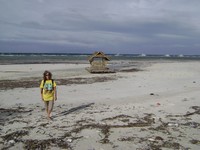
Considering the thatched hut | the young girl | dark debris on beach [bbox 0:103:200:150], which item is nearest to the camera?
dark debris on beach [bbox 0:103:200:150]

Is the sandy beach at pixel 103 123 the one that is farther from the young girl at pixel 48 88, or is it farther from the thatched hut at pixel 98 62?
the thatched hut at pixel 98 62

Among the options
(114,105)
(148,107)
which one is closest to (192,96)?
(148,107)

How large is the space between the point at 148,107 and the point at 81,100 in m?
3.24

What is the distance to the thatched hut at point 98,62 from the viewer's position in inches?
1050

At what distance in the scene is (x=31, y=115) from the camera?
29.5 feet

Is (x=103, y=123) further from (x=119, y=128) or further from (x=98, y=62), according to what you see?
(x=98, y=62)

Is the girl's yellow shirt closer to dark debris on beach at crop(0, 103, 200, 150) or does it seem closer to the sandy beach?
the sandy beach

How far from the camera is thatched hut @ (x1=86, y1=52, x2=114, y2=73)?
2666 centimetres

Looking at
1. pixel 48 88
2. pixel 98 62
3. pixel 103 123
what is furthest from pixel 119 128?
pixel 98 62

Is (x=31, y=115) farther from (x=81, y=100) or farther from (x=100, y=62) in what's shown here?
(x=100, y=62)

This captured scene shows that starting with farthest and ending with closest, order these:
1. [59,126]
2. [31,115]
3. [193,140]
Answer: [31,115], [59,126], [193,140]

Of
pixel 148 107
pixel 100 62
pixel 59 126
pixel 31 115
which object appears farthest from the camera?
pixel 100 62

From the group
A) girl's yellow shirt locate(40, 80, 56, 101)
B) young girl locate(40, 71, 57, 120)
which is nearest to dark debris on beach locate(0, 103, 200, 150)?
young girl locate(40, 71, 57, 120)

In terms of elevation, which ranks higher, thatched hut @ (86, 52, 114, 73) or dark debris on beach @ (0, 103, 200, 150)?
thatched hut @ (86, 52, 114, 73)
